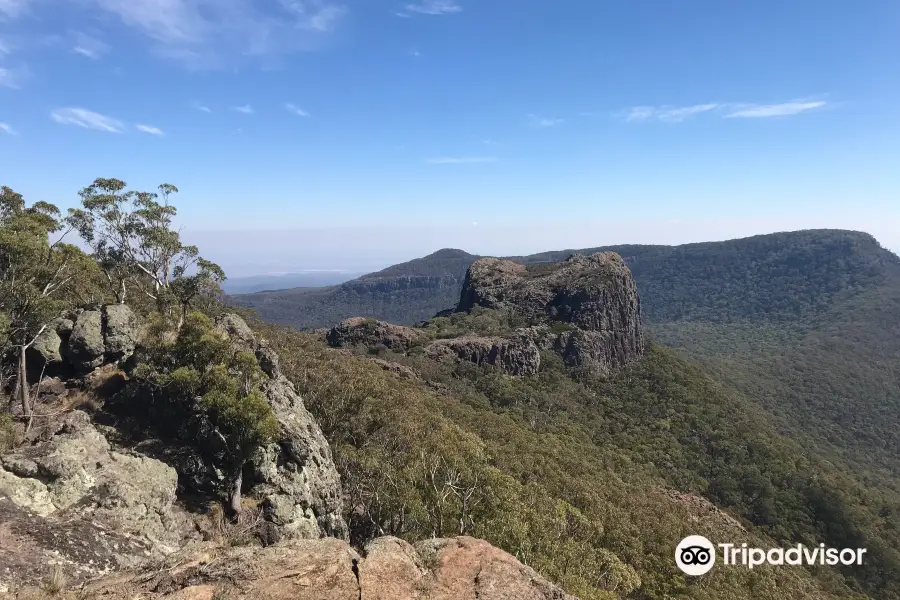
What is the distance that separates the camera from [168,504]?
865 inches

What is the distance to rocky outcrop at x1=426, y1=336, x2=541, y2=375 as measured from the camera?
375 ft

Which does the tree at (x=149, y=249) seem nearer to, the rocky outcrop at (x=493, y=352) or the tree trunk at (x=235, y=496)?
the tree trunk at (x=235, y=496)

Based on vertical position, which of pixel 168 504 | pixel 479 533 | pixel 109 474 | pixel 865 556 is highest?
pixel 109 474

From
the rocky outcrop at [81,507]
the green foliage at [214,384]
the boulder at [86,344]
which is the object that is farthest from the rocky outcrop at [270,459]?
the boulder at [86,344]

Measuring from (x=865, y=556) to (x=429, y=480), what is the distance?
89603 millimetres

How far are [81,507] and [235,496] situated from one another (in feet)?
24.6

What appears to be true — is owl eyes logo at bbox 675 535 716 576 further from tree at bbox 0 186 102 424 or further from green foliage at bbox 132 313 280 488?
tree at bbox 0 186 102 424

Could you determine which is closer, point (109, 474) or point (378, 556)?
point (378, 556)

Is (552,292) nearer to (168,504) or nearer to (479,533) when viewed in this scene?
(479,533)

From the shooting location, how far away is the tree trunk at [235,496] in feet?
81.5

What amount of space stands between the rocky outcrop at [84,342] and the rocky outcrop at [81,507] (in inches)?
227

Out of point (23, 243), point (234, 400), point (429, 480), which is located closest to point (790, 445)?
point (429, 480)

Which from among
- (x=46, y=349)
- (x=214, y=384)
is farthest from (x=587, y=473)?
(x=46, y=349)

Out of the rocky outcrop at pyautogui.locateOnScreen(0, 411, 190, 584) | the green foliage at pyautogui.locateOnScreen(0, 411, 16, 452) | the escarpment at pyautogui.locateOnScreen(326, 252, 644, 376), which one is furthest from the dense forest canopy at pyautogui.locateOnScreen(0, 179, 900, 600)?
the escarpment at pyautogui.locateOnScreen(326, 252, 644, 376)
